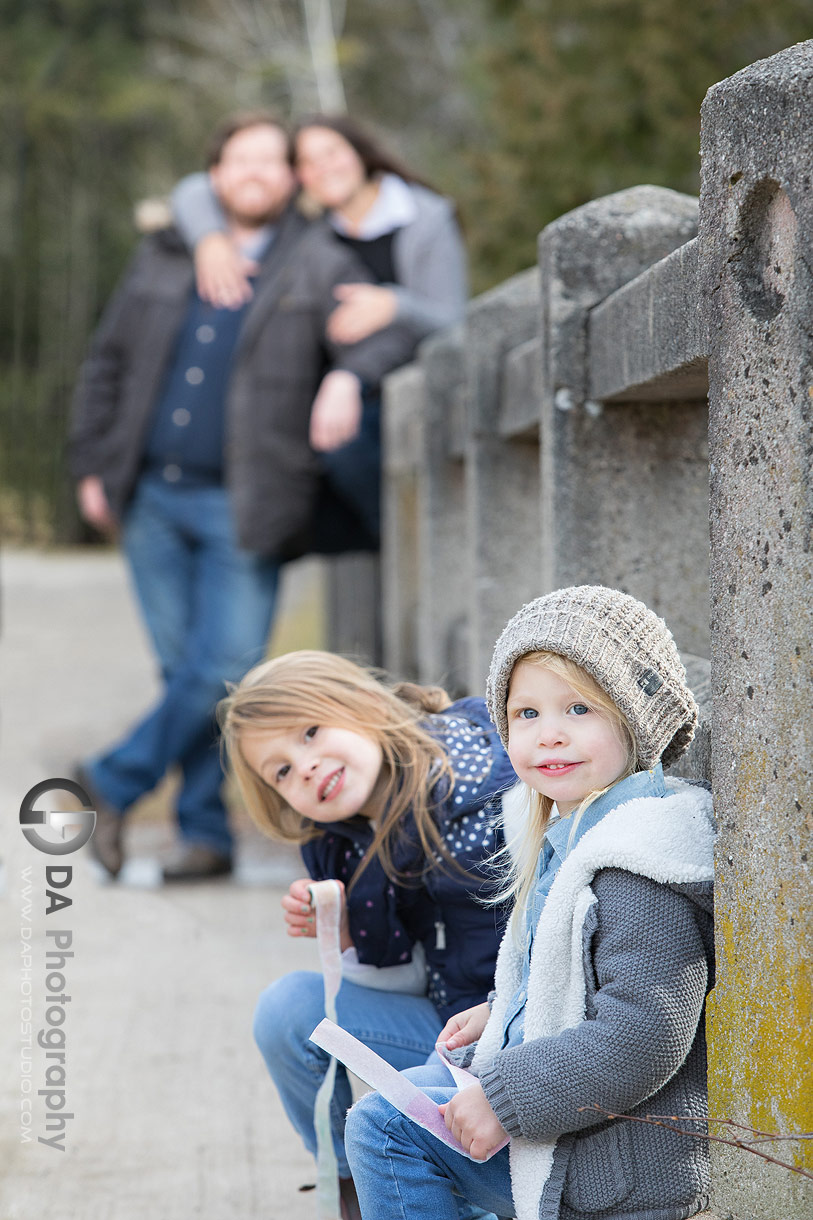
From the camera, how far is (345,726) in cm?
219

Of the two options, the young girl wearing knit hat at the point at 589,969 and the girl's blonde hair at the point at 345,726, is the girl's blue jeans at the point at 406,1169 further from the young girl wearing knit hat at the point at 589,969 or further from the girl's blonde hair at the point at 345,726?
the girl's blonde hair at the point at 345,726

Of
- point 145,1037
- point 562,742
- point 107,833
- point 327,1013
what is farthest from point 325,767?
point 107,833

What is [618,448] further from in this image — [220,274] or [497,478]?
[220,274]

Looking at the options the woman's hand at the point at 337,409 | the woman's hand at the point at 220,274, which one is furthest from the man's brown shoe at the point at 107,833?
the woman's hand at the point at 220,274

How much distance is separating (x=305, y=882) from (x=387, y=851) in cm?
14

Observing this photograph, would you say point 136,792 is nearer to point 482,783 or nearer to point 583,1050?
point 482,783

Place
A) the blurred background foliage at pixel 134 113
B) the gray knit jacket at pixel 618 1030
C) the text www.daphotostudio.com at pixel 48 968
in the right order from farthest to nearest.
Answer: the blurred background foliage at pixel 134 113 → the text www.daphotostudio.com at pixel 48 968 → the gray knit jacket at pixel 618 1030

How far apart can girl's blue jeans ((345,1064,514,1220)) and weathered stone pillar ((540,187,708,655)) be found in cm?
98

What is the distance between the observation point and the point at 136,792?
4.46 meters

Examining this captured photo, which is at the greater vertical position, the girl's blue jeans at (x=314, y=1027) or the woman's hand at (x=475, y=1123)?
the woman's hand at (x=475, y=1123)

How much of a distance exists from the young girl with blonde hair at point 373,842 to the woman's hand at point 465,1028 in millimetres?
260

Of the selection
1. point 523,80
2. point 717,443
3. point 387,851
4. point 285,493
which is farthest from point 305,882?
point 523,80

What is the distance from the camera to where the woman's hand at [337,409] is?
4312 millimetres

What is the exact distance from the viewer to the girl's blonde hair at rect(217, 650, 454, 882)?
83.7 inches
